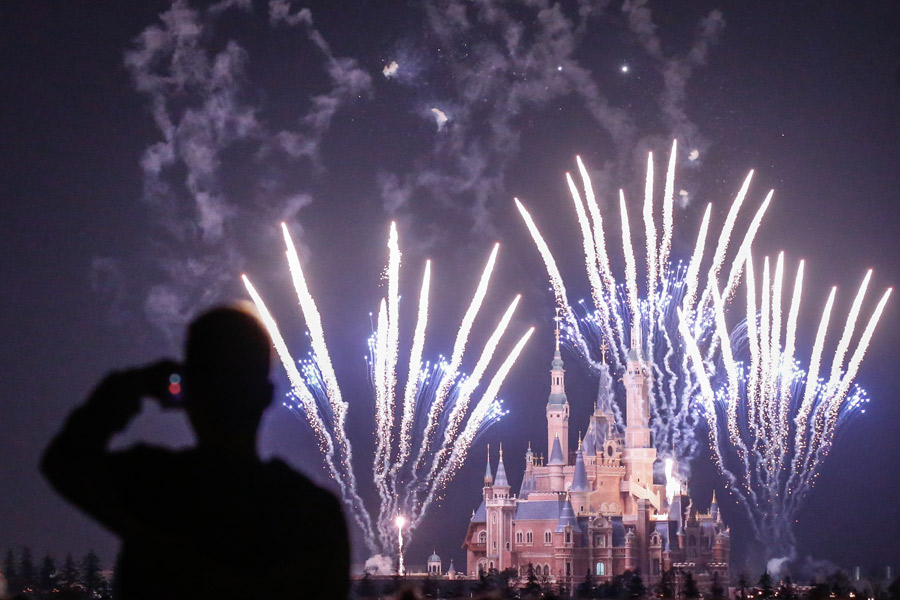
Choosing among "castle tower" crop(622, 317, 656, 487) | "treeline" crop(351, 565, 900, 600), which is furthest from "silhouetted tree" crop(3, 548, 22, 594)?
"castle tower" crop(622, 317, 656, 487)

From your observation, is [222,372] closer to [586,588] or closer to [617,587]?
[617,587]

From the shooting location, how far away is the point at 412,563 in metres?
86.6

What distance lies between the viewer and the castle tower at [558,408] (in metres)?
96.8

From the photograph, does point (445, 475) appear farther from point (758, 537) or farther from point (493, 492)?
point (758, 537)

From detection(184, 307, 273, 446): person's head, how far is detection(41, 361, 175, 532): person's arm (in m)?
0.13

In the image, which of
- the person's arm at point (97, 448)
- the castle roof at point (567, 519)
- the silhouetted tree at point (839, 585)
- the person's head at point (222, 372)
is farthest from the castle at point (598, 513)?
the person's arm at point (97, 448)

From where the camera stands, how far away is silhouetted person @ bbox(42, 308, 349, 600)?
9.97 feet

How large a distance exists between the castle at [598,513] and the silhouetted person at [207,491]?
81.8 metres

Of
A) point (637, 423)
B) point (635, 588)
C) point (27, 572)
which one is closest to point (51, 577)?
point (27, 572)

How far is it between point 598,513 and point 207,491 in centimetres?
9227

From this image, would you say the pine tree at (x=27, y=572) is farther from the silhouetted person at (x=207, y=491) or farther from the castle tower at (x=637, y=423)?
the silhouetted person at (x=207, y=491)

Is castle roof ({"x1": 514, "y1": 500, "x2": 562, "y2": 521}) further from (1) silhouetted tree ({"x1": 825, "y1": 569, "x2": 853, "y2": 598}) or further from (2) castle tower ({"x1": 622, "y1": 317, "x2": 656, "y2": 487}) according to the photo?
(1) silhouetted tree ({"x1": 825, "y1": 569, "x2": 853, "y2": 598})

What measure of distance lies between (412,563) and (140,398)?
85176mm

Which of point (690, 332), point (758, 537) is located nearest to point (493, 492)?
point (758, 537)
